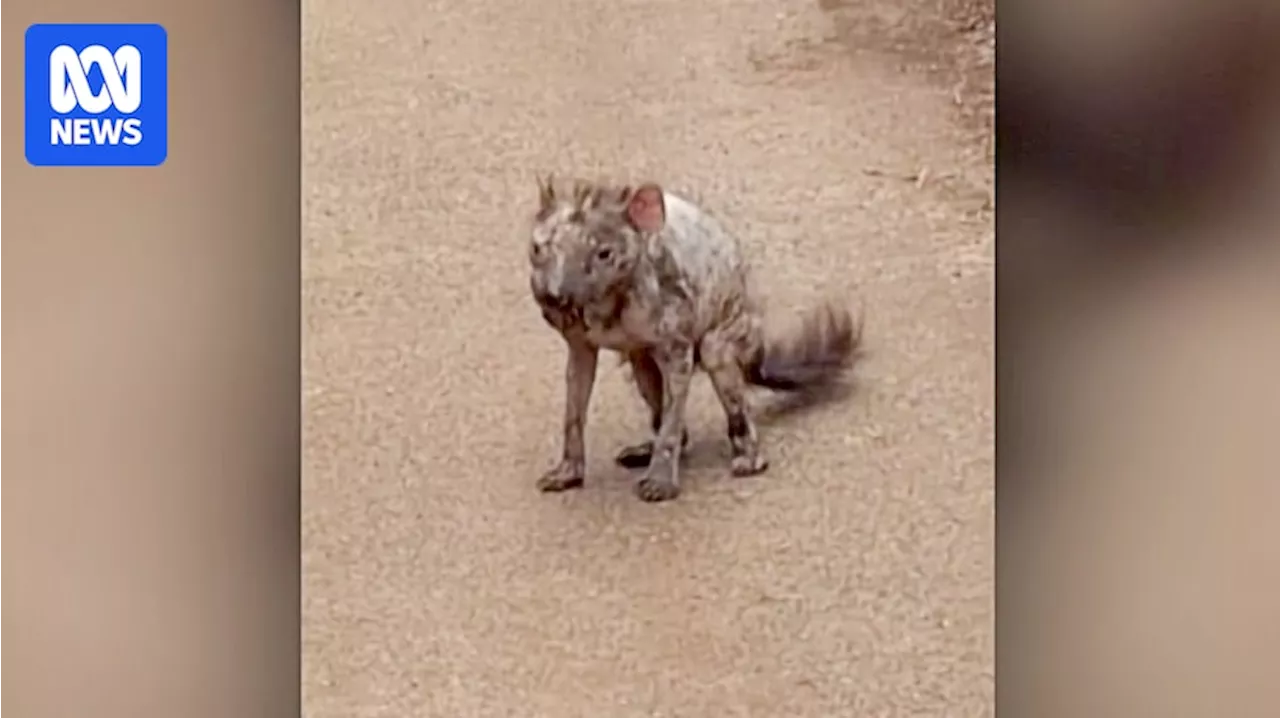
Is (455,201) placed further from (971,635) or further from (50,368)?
(971,635)

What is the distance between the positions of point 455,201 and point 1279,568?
874 millimetres

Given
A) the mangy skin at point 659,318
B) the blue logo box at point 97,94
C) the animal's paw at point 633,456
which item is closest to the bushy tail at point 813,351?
the mangy skin at point 659,318

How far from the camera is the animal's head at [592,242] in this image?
1.22 meters

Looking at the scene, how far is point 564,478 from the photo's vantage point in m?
1.25

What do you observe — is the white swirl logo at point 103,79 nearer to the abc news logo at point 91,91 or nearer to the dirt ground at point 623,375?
the abc news logo at point 91,91

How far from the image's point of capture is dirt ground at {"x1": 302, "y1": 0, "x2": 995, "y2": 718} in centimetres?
125

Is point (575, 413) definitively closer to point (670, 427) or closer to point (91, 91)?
point (670, 427)

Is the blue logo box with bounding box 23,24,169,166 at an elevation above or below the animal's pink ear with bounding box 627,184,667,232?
above

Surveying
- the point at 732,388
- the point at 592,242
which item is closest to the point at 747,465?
the point at 732,388

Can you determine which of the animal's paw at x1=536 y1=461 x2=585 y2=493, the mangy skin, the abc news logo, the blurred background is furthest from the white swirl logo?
the blurred background

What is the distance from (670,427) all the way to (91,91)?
2.18ft

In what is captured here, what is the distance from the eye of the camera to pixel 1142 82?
1.28m

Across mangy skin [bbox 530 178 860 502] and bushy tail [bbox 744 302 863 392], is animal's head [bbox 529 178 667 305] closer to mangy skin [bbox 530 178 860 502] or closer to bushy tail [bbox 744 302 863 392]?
mangy skin [bbox 530 178 860 502]

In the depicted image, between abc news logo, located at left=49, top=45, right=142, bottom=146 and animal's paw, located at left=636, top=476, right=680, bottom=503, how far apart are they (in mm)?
608
